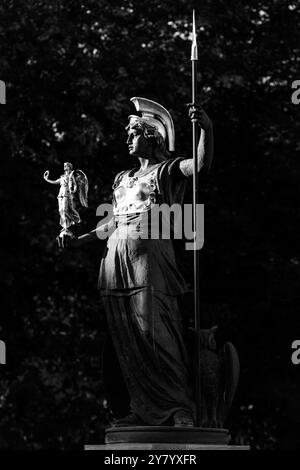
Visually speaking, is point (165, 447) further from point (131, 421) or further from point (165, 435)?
point (131, 421)

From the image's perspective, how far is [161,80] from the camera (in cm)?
1945

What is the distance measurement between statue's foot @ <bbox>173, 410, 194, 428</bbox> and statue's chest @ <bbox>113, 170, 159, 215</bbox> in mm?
1557

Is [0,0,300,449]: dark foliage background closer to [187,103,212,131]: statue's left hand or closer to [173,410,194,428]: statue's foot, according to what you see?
[187,103,212,131]: statue's left hand

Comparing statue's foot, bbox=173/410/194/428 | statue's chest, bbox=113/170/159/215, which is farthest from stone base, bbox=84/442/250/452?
statue's chest, bbox=113/170/159/215

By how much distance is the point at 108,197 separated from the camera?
18906 mm

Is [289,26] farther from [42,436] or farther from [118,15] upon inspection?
[42,436]

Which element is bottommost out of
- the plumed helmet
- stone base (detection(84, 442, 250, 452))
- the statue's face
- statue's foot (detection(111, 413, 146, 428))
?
stone base (detection(84, 442, 250, 452))

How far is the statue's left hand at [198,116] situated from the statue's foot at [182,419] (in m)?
2.09

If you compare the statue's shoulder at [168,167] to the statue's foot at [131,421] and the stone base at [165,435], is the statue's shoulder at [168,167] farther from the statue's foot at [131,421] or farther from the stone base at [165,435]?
the stone base at [165,435]

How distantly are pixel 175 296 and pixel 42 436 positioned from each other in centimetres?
948

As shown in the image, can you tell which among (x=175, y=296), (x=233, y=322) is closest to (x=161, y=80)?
(x=233, y=322)

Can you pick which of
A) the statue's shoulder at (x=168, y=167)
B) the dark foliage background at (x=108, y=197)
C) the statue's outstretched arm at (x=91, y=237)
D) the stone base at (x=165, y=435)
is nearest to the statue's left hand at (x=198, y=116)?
the statue's shoulder at (x=168, y=167)

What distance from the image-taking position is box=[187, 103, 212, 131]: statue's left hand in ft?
32.5

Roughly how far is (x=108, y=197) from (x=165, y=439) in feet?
31.2
